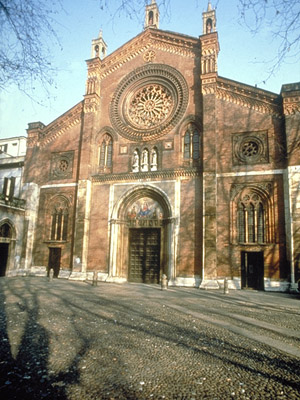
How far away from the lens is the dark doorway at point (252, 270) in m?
16.7

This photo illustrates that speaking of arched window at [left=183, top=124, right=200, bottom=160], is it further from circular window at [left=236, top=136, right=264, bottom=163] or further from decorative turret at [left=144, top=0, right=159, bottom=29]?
decorative turret at [left=144, top=0, right=159, bottom=29]

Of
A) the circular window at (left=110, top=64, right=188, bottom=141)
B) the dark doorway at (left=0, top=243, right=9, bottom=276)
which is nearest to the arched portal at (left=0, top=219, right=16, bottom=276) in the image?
the dark doorway at (left=0, top=243, right=9, bottom=276)

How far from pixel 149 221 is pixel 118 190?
10.2 feet

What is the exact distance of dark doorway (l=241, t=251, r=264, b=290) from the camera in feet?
54.6

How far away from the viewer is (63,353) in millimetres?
5289

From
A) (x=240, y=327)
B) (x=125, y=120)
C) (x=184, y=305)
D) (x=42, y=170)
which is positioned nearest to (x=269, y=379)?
(x=240, y=327)

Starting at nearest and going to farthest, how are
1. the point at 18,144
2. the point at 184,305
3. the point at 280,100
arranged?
1. the point at 184,305
2. the point at 280,100
3. the point at 18,144

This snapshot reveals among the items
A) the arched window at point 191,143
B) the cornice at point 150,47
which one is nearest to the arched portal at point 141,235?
the arched window at point 191,143

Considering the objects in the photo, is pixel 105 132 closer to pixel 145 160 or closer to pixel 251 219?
pixel 145 160

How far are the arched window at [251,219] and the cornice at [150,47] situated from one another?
10.8 metres

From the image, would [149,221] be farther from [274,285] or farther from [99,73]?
[99,73]

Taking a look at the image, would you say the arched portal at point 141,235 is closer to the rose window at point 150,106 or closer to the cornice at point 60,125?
the rose window at point 150,106

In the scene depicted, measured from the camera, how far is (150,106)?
21250 millimetres

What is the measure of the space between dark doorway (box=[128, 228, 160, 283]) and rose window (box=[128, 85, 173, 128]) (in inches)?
307
